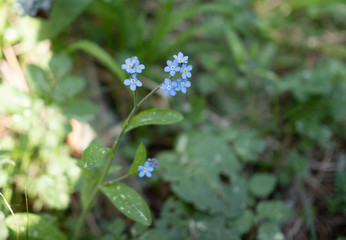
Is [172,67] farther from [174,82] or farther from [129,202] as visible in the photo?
[129,202]

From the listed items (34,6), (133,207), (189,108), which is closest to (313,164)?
(189,108)

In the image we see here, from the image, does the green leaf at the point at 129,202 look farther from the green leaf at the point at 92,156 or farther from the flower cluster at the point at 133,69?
the flower cluster at the point at 133,69

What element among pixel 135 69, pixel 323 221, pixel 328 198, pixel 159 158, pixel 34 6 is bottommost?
pixel 323 221

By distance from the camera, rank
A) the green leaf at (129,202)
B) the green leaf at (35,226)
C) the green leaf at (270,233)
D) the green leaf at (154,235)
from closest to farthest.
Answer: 1. the green leaf at (129,202)
2. the green leaf at (35,226)
3. the green leaf at (154,235)
4. the green leaf at (270,233)

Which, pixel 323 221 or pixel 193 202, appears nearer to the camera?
pixel 193 202

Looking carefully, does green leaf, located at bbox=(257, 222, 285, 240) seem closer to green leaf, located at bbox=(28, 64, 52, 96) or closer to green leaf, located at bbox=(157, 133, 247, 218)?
green leaf, located at bbox=(157, 133, 247, 218)

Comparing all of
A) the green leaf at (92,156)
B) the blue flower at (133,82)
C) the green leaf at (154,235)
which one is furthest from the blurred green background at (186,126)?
the blue flower at (133,82)

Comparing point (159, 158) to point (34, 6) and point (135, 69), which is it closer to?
point (135, 69)
